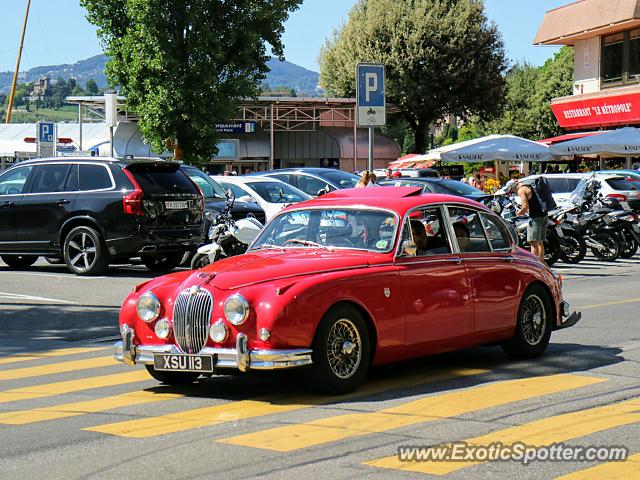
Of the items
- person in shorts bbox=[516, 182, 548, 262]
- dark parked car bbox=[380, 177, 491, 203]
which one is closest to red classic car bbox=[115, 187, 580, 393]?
person in shorts bbox=[516, 182, 548, 262]

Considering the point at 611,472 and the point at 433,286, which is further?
the point at 433,286

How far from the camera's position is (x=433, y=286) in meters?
9.25

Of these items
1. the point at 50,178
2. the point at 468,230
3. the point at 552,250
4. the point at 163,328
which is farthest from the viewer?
the point at 552,250

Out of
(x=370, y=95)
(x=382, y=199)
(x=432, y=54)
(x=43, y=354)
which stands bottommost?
(x=43, y=354)

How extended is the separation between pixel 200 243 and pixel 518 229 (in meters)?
6.88

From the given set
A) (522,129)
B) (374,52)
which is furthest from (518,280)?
(522,129)

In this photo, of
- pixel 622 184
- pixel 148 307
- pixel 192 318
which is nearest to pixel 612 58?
pixel 622 184

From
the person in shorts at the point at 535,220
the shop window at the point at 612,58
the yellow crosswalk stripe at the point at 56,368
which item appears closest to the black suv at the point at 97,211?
the person in shorts at the point at 535,220

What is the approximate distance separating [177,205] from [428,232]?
32.2 feet

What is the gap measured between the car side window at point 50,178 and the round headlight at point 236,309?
38.2 ft

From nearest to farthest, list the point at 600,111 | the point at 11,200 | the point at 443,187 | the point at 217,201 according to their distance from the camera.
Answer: the point at 11,200 < the point at 217,201 < the point at 443,187 < the point at 600,111

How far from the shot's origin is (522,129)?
84750 millimetres

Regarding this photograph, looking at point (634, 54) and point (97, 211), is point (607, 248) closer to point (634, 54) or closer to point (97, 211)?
point (97, 211)

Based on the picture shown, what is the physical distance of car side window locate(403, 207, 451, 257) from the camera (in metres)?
9.45
